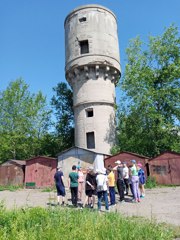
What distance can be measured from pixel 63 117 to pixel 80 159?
38.1 feet

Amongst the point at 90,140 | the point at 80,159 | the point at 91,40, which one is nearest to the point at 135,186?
the point at 80,159

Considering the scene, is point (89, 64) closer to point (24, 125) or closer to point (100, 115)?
point (100, 115)

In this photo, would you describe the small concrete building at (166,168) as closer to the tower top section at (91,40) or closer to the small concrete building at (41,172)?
the small concrete building at (41,172)

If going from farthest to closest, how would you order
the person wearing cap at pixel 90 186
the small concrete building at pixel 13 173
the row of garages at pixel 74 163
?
the small concrete building at pixel 13 173, the row of garages at pixel 74 163, the person wearing cap at pixel 90 186

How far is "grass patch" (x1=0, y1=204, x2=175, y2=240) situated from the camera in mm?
4750

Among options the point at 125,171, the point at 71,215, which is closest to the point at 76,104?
the point at 125,171

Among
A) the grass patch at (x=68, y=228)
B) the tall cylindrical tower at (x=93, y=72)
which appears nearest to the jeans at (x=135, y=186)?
the grass patch at (x=68, y=228)

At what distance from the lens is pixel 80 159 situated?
19672 mm

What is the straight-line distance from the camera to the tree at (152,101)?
21578 mm

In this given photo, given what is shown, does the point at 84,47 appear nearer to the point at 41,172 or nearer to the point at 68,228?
the point at 41,172

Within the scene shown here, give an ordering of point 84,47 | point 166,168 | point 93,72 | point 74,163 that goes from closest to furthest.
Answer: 1. point 166,168
2. point 74,163
3. point 93,72
4. point 84,47

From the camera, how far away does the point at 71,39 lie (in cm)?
2550

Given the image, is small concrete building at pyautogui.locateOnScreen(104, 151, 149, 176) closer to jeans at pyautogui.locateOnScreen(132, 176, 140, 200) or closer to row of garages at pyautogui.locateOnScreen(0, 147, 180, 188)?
row of garages at pyautogui.locateOnScreen(0, 147, 180, 188)

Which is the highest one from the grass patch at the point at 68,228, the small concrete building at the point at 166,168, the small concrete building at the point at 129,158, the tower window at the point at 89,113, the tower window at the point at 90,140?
the tower window at the point at 89,113
